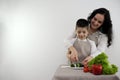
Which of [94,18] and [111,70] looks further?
[94,18]

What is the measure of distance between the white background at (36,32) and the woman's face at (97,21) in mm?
825

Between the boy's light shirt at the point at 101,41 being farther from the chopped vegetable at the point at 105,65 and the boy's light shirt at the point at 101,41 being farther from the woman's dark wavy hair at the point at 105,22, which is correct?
the chopped vegetable at the point at 105,65

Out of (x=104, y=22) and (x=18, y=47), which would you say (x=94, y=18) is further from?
(x=18, y=47)

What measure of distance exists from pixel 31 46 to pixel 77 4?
0.81 meters

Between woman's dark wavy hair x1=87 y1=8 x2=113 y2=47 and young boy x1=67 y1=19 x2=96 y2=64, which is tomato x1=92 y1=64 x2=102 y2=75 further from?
woman's dark wavy hair x1=87 y1=8 x2=113 y2=47

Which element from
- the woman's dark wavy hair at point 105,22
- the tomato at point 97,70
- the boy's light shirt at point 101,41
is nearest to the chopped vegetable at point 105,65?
the tomato at point 97,70

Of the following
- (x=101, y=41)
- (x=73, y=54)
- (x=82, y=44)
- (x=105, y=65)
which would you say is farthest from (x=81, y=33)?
(x=105, y=65)

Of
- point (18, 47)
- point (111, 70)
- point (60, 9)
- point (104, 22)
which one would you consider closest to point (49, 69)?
point (18, 47)

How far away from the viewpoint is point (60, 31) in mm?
2867

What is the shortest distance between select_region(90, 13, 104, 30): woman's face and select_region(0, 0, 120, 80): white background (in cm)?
82

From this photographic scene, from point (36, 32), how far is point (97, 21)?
1.13m

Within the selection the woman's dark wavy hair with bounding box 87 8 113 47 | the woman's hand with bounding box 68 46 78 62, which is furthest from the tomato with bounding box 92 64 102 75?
the woman's dark wavy hair with bounding box 87 8 113 47

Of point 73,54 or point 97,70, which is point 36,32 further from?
point 97,70

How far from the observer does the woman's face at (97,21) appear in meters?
1.98
